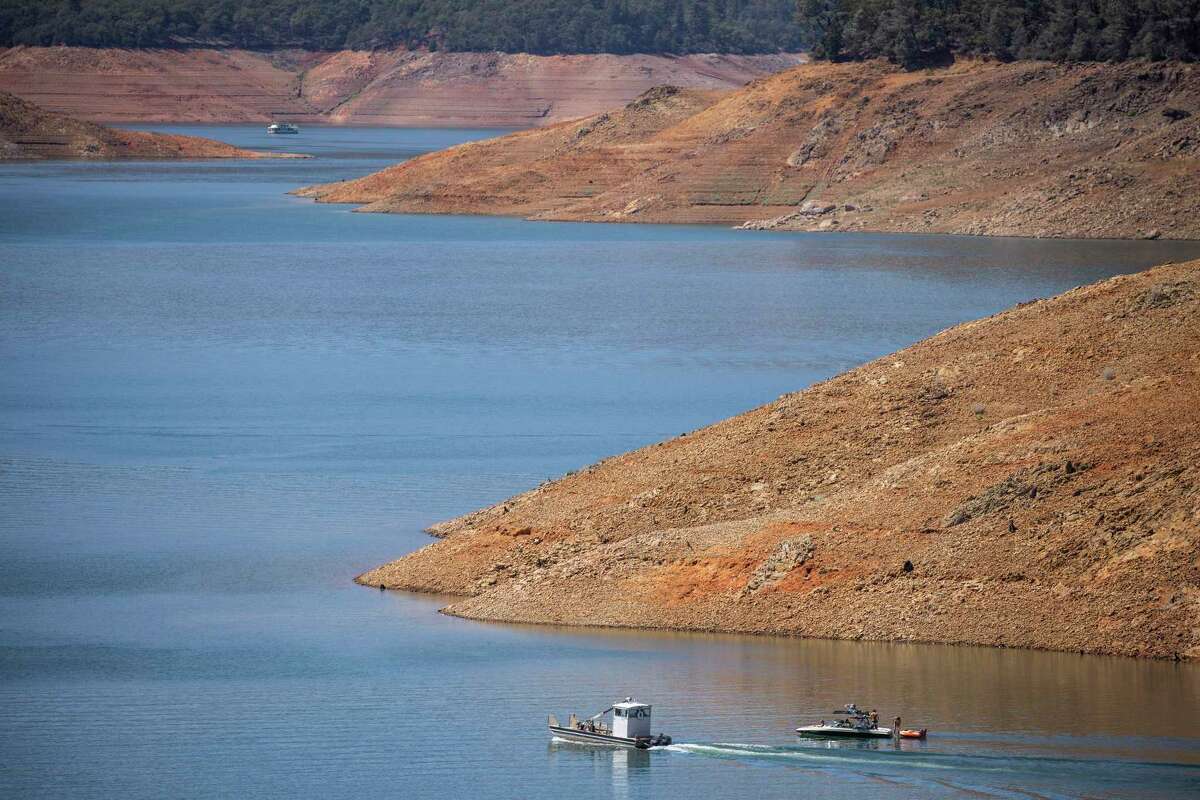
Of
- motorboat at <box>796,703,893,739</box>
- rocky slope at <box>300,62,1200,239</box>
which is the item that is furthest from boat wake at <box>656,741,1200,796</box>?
rocky slope at <box>300,62,1200,239</box>

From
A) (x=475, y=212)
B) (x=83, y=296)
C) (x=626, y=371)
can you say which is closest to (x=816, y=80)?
(x=475, y=212)

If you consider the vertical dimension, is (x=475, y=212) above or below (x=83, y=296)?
above

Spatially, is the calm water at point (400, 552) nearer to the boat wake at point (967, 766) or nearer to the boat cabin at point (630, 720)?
the boat wake at point (967, 766)

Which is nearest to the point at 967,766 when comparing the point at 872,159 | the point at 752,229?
the point at 752,229

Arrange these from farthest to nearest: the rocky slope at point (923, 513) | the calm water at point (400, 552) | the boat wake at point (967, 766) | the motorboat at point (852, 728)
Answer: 1. the rocky slope at point (923, 513)
2. the motorboat at point (852, 728)
3. the calm water at point (400, 552)
4. the boat wake at point (967, 766)

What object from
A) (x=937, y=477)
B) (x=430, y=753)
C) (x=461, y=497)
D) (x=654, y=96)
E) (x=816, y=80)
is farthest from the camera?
(x=654, y=96)

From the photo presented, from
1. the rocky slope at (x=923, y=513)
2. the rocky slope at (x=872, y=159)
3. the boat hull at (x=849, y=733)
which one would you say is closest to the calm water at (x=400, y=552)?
the boat hull at (x=849, y=733)

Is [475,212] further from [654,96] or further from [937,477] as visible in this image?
[937,477]

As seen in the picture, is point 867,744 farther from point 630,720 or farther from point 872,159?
point 872,159
